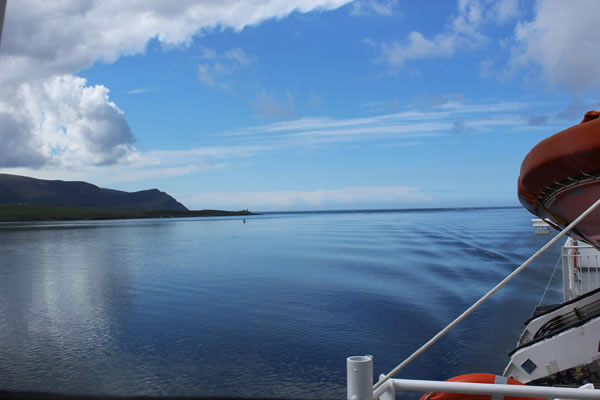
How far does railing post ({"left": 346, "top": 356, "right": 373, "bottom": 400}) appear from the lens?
2.09m

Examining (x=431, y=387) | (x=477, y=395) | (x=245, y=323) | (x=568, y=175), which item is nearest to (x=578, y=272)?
(x=568, y=175)

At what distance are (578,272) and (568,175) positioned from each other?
22.4 ft

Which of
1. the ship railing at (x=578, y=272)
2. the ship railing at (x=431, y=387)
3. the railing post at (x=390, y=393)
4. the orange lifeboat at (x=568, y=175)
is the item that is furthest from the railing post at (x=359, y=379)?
the ship railing at (x=578, y=272)

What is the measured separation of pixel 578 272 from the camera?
9.87 metres

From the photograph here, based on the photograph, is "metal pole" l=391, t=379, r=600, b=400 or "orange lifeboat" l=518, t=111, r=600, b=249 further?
"orange lifeboat" l=518, t=111, r=600, b=249

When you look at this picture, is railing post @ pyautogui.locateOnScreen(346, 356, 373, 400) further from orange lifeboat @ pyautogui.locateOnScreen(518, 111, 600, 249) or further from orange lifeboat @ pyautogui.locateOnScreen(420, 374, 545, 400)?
orange lifeboat @ pyautogui.locateOnScreen(518, 111, 600, 249)

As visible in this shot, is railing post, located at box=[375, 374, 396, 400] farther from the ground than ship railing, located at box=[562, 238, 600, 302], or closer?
farther from the ground

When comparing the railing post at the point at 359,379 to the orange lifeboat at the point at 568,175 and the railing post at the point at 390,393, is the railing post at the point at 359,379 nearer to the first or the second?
the railing post at the point at 390,393

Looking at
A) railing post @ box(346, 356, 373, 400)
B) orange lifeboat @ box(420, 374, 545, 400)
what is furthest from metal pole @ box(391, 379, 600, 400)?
orange lifeboat @ box(420, 374, 545, 400)

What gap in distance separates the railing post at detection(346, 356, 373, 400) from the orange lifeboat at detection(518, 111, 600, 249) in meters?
3.01

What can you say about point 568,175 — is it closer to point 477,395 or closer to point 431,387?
point 477,395

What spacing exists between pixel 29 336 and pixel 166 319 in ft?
9.52

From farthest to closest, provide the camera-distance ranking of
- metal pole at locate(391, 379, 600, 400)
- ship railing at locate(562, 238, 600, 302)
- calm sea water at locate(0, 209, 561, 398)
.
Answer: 1. ship railing at locate(562, 238, 600, 302)
2. calm sea water at locate(0, 209, 561, 398)
3. metal pole at locate(391, 379, 600, 400)

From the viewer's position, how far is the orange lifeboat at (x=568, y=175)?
12.8 feet
